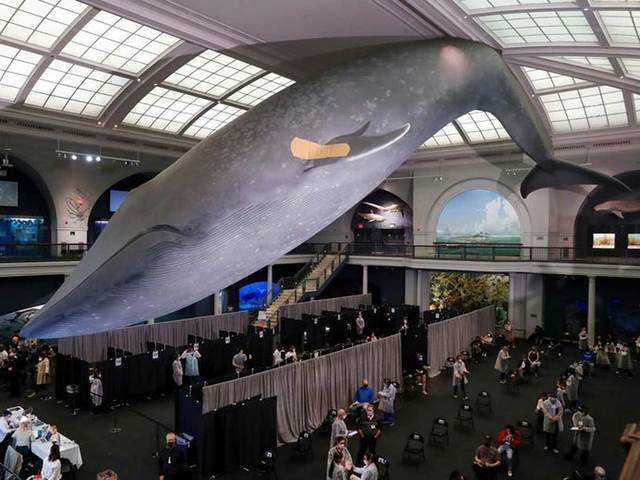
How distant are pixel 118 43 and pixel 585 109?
21.0 metres

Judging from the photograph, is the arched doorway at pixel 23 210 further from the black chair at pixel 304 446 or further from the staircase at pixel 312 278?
the black chair at pixel 304 446

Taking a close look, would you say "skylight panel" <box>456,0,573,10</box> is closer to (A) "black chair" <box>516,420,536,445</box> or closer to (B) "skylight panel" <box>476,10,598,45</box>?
(B) "skylight panel" <box>476,10,598,45</box>

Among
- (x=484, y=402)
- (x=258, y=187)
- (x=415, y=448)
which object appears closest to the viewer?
(x=258, y=187)

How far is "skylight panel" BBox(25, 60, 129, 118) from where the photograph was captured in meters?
19.4

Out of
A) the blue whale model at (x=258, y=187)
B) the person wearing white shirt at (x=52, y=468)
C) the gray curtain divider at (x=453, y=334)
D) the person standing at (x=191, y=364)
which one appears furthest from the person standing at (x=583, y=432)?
the person standing at (x=191, y=364)

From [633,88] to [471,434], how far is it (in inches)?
354

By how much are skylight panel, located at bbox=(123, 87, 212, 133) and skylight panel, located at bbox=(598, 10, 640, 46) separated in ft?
58.4

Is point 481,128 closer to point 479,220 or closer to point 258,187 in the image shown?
point 479,220

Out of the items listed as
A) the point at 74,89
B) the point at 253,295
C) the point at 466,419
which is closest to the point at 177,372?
the point at 466,419

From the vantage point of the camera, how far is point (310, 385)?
12.8 meters

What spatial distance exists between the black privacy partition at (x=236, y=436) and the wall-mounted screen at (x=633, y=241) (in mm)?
22688

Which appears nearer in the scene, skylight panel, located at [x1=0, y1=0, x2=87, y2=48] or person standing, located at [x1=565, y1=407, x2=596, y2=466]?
person standing, located at [x1=565, y1=407, x2=596, y2=466]

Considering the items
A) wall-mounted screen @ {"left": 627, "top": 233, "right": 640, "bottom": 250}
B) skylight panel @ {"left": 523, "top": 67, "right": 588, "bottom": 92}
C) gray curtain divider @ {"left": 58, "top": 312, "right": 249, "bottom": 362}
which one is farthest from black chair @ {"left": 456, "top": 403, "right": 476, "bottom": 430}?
wall-mounted screen @ {"left": 627, "top": 233, "right": 640, "bottom": 250}

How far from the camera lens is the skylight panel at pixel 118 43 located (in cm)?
1694
